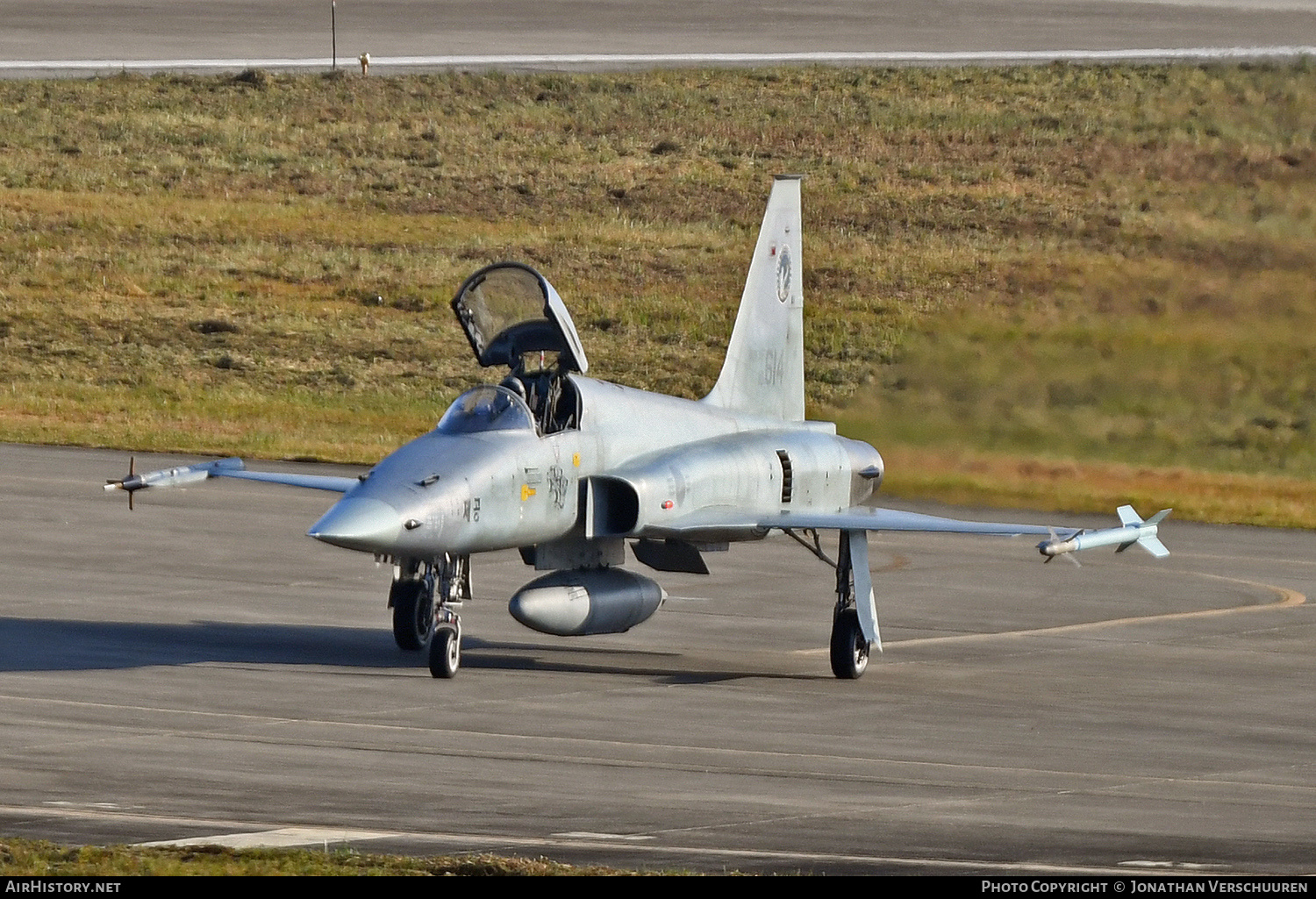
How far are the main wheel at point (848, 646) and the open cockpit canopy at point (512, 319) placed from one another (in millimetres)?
3616

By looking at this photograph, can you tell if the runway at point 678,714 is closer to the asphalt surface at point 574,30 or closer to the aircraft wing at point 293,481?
the aircraft wing at point 293,481

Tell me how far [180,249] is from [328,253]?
4.10 metres

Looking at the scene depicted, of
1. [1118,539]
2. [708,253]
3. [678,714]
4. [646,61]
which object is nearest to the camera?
[678,714]

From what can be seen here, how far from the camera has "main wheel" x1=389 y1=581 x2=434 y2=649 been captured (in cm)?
2222

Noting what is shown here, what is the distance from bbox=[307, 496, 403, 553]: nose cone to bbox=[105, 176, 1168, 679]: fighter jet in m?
0.02

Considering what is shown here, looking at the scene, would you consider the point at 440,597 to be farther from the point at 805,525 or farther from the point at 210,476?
the point at 805,525

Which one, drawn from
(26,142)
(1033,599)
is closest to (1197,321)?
(1033,599)

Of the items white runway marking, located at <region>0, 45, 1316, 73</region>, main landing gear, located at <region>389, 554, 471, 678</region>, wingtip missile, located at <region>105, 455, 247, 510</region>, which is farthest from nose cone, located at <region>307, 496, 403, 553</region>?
white runway marking, located at <region>0, 45, 1316, 73</region>

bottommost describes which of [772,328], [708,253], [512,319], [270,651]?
[270,651]

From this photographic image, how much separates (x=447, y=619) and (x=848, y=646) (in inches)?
161

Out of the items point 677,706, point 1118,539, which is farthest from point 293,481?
point 1118,539

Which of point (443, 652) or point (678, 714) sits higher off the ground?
point (443, 652)

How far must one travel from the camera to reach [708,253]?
63.0 m

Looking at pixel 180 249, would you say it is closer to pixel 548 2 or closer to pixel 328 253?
pixel 328 253
